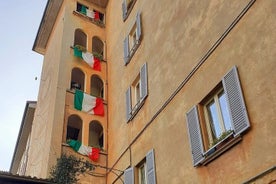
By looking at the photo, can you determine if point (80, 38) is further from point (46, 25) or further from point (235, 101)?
point (235, 101)

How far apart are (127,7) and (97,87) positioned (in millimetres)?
4401

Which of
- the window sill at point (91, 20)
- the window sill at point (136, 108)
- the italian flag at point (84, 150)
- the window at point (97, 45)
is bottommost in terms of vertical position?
the italian flag at point (84, 150)

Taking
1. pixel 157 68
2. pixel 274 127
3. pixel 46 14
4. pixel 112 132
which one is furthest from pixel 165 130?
pixel 46 14

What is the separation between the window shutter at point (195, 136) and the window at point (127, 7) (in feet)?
26.0

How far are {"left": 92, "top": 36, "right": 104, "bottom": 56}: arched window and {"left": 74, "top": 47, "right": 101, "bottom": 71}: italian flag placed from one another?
1844 mm

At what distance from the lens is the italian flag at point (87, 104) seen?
1528 cm

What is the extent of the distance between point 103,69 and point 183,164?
9.65 m

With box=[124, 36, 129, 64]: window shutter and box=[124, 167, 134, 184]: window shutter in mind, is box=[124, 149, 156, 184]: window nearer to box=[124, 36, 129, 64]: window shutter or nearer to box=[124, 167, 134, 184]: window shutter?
box=[124, 167, 134, 184]: window shutter

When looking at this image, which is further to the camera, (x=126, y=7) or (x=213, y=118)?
(x=126, y=7)

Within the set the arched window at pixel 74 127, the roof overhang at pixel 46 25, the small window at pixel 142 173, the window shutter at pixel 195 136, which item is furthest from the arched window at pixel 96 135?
the window shutter at pixel 195 136

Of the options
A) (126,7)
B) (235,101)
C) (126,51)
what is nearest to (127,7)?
(126,7)

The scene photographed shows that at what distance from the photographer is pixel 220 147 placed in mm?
7297

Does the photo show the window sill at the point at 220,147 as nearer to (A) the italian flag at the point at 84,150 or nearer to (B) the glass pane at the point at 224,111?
(B) the glass pane at the point at 224,111


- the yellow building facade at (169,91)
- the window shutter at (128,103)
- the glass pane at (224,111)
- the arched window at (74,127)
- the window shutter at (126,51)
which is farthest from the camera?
the arched window at (74,127)
